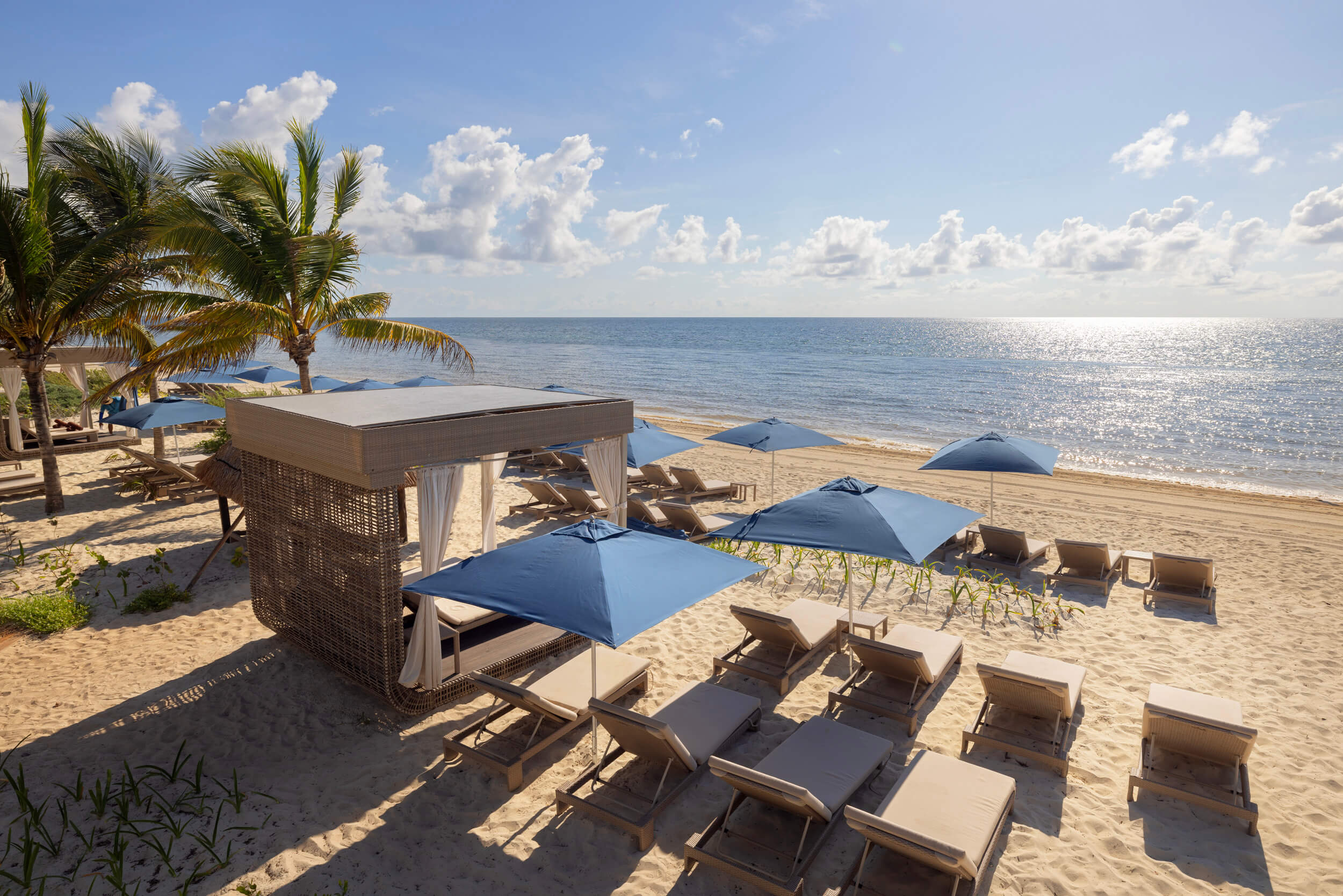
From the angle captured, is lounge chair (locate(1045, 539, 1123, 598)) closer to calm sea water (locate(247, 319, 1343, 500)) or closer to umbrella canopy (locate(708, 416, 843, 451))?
umbrella canopy (locate(708, 416, 843, 451))

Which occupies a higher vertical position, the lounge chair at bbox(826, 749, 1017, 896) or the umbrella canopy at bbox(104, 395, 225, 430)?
the umbrella canopy at bbox(104, 395, 225, 430)

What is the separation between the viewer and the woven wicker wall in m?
5.54

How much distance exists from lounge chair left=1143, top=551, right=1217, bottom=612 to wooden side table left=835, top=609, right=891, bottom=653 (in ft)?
12.4

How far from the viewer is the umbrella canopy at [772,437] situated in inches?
458

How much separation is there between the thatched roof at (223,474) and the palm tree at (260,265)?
7.35 feet

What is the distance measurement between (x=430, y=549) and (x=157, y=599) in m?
4.57

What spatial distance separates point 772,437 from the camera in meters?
11.8

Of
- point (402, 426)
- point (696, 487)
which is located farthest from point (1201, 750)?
point (696, 487)

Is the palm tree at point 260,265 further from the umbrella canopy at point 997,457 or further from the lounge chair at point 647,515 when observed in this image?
the umbrella canopy at point 997,457

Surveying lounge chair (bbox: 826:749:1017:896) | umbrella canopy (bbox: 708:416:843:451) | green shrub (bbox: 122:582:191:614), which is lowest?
green shrub (bbox: 122:582:191:614)

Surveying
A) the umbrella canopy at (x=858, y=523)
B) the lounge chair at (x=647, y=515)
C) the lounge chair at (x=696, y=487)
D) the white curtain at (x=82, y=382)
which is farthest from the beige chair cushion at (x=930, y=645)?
the white curtain at (x=82, y=382)

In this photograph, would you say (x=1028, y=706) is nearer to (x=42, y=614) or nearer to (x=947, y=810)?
(x=947, y=810)

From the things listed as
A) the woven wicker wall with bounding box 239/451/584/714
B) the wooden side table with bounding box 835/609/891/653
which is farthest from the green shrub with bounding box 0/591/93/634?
the wooden side table with bounding box 835/609/891/653

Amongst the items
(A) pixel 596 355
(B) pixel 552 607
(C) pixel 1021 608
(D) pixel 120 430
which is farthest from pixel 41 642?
(A) pixel 596 355
